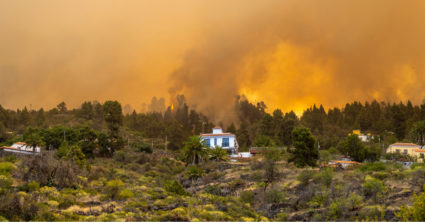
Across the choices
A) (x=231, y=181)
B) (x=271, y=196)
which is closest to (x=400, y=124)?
(x=231, y=181)

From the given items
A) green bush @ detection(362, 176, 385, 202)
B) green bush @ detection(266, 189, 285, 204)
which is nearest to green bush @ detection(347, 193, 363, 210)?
green bush @ detection(362, 176, 385, 202)

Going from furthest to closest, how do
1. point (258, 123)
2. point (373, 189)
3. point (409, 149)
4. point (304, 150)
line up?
point (258, 123) < point (409, 149) < point (304, 150) < point (373, 189)

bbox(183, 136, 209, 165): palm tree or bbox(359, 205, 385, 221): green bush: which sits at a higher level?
bbox(183, 136, 209, 165): palm tree

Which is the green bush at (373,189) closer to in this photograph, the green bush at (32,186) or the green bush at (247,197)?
the green bush at (247,197)

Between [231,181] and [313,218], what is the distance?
1712 centimetres

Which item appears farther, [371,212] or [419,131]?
[419,131]

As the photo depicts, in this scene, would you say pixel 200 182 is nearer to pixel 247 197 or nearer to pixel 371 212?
pixel 247 197


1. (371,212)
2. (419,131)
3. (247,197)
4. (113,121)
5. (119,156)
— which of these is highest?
(113,121)

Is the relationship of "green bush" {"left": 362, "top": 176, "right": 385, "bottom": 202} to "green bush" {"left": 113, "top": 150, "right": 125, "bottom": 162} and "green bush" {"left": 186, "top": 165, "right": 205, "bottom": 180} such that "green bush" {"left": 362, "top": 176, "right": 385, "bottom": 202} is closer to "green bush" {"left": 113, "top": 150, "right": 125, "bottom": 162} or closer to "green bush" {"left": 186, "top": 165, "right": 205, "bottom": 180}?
"green bush" {"left": 186, "top": 165, "right": 205, "bottom": 180}

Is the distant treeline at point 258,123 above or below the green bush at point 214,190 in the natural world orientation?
above

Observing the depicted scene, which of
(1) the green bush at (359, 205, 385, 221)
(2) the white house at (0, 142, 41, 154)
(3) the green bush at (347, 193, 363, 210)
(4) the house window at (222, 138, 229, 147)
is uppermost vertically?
(4) the house window at (222, 138, 229, 147)

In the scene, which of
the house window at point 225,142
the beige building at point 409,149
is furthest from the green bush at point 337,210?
the house window at point 225,142

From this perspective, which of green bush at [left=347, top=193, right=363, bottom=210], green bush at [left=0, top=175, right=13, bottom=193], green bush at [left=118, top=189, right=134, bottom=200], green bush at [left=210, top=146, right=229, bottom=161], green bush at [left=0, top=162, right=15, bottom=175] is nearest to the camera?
green bush at [left=0, top=175, right=13, bottom=193]

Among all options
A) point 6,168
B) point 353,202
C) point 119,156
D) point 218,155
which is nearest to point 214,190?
point 353,202
